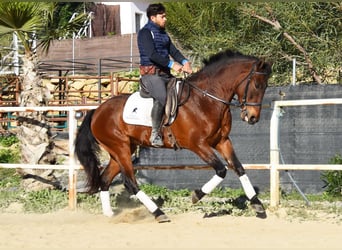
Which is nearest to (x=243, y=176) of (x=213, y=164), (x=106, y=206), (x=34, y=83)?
(x=213, y=164)

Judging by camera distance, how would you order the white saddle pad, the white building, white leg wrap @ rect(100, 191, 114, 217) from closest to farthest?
1. the white saddle pad
2. white leg wrap @ rect(100, 191, 114, 217)
3. the white building

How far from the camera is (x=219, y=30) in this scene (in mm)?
16422

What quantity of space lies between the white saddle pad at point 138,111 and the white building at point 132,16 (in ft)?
67.0

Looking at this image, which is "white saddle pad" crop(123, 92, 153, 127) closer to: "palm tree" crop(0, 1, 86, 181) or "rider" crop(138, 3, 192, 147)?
"rider" crop(138, 3, 192, 147)

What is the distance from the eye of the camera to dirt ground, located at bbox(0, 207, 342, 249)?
6.85 metres

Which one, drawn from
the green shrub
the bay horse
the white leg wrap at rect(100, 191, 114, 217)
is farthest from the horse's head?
the white leg wrap at rect(100, 191, 114, 217)

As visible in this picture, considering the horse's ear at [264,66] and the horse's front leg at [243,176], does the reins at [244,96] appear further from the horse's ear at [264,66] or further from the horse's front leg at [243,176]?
the horse's front leg at [243,176]

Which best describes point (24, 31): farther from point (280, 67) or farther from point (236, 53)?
point (280, 67)

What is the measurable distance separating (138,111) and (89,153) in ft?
3.99

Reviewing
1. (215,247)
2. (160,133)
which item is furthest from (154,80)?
(215,247)

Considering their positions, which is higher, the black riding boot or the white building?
the white building

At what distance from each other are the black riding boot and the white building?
20.8m

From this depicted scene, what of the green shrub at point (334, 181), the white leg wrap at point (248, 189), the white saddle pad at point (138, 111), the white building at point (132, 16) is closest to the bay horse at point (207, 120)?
the white leg wrap at point (248, 189)

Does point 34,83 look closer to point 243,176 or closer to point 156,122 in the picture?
point 156,122
